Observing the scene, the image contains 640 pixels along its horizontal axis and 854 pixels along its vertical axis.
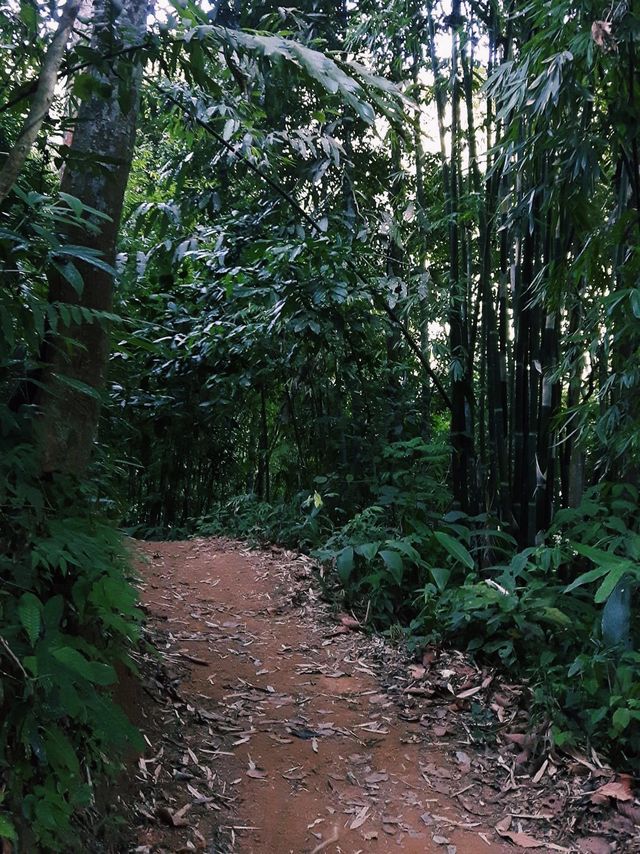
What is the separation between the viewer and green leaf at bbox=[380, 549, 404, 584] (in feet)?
10.5

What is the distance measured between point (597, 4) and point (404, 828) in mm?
2720

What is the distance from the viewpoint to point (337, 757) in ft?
7.46

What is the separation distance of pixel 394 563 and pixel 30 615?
7.16 ft

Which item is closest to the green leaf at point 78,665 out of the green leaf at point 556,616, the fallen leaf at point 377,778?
the fallen leaf at point 377,778

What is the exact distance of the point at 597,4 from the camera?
2154 millimetres

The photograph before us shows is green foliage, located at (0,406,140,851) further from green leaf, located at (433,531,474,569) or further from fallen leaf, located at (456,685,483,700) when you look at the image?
green leaf, located at (433,531,474,569)

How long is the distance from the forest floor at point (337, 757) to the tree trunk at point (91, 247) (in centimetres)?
90

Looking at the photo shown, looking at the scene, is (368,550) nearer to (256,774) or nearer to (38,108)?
(256,774)

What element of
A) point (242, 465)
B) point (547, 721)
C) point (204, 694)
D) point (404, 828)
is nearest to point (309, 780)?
point (404, 828)

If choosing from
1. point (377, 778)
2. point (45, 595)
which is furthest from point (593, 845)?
point (45, 595)

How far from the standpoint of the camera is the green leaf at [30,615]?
1.25m

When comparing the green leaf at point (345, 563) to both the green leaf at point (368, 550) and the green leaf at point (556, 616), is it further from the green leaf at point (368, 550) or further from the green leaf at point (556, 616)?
the green leaf at point (556, 616)

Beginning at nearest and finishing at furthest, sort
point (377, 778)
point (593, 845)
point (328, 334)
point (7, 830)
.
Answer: point (7, 830) → point (593, 845) → point (377, 778) → point (328, 334)

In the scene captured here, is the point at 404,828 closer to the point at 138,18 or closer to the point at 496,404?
the point at 496,404
